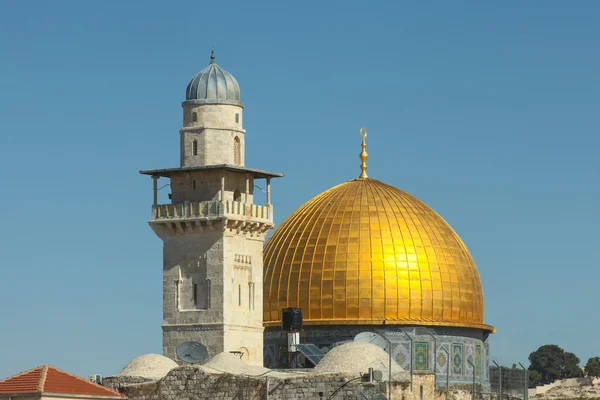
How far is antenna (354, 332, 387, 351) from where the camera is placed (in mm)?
59031

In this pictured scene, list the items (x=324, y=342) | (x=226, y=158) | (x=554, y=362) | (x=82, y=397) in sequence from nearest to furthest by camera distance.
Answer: (x=82, y=397), (x=226, y=158), (x=324, y=342), (x=554, y=362)

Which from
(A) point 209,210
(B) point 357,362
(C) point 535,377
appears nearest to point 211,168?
(A) point 209,210

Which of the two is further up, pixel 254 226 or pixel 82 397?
pixel 254 226

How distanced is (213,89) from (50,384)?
13825 millimetres

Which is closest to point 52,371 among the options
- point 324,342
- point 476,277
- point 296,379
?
point 296,379

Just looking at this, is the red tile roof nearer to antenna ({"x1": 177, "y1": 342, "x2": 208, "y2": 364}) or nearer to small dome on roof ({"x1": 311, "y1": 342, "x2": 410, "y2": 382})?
small dome on roof ({"x1": 311, "y1": 342, "x2": 410, "y2": 382})

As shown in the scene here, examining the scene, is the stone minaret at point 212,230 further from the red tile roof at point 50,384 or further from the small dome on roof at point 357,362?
the red tile roof at point 50,384

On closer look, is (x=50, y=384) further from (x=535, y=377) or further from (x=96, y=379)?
(x=535, y=377)

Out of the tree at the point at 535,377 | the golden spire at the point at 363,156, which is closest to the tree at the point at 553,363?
the tree at the point at 535,377

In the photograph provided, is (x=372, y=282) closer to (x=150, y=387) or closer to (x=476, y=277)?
(x=476, y=277)

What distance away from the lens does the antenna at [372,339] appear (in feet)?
194

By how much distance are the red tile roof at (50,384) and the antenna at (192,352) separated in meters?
6.96

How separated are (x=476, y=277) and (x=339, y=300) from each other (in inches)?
230

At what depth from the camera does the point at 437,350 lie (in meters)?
61.4
